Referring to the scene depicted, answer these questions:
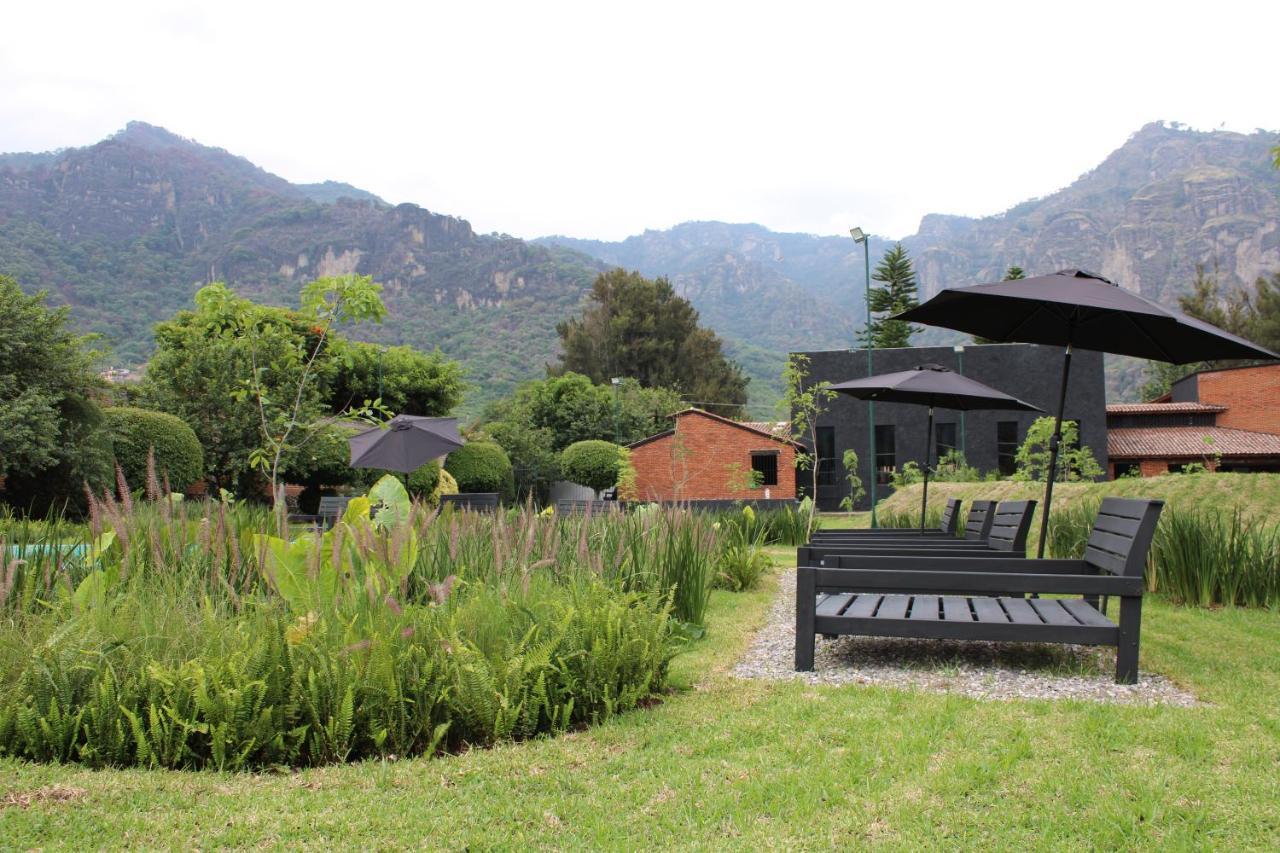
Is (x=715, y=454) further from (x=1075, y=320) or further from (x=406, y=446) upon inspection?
(x=1075, y=320)

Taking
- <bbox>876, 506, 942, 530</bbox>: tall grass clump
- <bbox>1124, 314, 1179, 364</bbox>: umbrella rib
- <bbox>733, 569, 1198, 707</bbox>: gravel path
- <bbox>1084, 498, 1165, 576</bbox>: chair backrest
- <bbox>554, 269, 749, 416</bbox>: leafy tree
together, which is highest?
<bbox>554, 269, 749, 416</bbox>: leafy tree

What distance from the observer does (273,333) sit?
1078 cm

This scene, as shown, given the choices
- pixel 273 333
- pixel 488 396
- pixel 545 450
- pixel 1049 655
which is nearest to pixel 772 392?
pixel 488 396

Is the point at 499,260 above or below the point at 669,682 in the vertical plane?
above

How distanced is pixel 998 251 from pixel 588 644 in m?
107

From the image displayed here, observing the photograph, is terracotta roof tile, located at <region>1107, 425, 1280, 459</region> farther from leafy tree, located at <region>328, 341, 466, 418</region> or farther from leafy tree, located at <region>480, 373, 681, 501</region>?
leafy tree, located at <region>328, 341, 466, 418</region>

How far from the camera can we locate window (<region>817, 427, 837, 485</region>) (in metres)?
30.7

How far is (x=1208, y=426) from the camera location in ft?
110

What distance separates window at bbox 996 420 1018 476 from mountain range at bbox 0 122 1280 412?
2026 centimetres

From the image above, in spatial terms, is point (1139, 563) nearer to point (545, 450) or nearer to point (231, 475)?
point (231, 475)

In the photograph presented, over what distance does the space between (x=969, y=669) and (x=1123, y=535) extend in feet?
3.33

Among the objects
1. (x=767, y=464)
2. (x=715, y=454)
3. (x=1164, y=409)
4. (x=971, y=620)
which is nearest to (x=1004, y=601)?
(x=971, y=620)

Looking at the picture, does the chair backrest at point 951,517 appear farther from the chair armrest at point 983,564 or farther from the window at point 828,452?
the window at point 828,452

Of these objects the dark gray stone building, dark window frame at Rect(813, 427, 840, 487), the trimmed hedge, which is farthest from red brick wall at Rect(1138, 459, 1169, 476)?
the trimmed hedge
